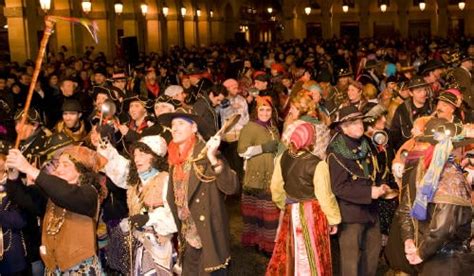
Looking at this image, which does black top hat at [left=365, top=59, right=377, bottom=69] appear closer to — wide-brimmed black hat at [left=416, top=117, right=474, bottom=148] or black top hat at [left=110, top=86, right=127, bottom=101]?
black top hat at [left=110, top=86, right=127, bottom=101]

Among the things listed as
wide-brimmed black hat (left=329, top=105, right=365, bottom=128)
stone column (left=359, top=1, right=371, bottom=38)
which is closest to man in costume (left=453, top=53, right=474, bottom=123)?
wide-brimmed black hat (left=329, top=105, right=365, bottom=128)

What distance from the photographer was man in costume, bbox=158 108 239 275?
613 cm

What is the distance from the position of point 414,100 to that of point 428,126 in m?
3.54

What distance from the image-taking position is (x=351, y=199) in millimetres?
6703

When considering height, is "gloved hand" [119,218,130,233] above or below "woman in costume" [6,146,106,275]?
below

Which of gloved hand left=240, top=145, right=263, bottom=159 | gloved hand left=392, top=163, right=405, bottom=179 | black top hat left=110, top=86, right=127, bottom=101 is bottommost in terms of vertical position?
gloved hand left=240, top=145, right=263, bottom=159

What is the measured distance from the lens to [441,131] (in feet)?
17.4

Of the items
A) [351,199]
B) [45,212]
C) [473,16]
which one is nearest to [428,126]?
[351,199]

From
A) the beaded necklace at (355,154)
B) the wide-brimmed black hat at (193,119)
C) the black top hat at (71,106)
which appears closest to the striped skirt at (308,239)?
the beaded necklace at (355,154)

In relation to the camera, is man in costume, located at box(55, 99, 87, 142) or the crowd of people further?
man in costume, located at box(55, 99, 87, 142)

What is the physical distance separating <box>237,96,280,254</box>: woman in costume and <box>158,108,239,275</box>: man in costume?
8.72ft

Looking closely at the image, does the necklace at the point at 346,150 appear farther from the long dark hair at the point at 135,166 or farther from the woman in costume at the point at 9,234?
the woman in costume at the point at 9,234

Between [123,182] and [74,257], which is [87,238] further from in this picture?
[123,182]

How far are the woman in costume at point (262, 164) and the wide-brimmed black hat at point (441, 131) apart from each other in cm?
342
